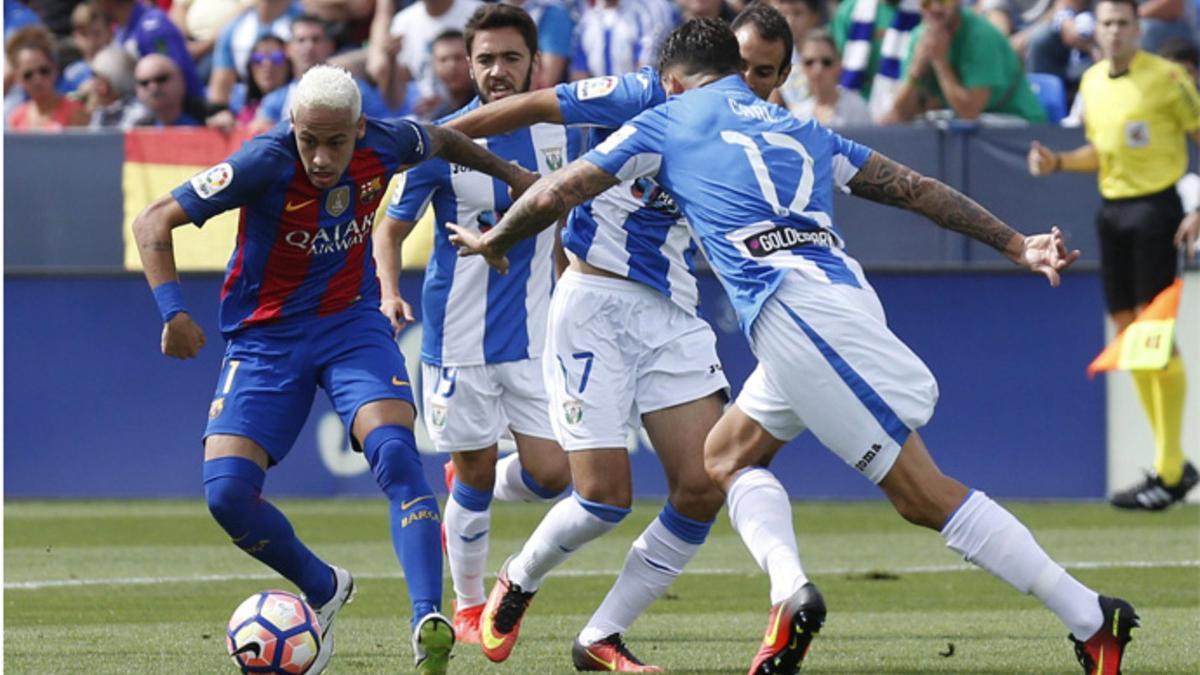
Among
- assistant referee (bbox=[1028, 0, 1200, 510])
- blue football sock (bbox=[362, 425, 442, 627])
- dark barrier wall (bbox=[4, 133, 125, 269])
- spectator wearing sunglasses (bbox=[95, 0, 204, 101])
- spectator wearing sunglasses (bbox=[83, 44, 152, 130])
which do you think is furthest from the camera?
spectator wearing sunglasses (bbox=[95, 0, 204, 101])

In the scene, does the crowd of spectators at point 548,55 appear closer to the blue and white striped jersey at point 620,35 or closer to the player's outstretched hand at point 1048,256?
the blue and white striped jersey at point 620,35

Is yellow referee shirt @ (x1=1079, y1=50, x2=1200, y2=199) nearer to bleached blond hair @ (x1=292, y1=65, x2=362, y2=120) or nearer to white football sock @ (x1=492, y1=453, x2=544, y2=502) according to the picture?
→ white football sock @ (x1=492, y1=453, x2=544, y2=502)

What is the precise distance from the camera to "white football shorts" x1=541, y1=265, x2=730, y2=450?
7.41m

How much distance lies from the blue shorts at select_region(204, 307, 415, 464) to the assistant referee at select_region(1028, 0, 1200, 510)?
6.96m

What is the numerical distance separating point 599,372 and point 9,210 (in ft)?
28.0

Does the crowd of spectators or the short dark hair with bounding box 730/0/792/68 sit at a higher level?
the short dark hair with bounding box 730/0/792/68

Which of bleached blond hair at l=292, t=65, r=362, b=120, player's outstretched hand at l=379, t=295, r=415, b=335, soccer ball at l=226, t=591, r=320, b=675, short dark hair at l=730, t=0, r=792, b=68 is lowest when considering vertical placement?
soccer ball at l=226, t=591, r=320, b=675

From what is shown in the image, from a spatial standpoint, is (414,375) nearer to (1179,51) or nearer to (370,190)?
(1179,51)

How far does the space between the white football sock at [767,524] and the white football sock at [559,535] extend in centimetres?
81

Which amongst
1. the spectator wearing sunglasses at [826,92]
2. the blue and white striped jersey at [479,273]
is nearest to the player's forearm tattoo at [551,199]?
the blue and white striped jersey at [479,273]

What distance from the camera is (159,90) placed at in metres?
15.9

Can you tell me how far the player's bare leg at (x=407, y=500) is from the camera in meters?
6.52

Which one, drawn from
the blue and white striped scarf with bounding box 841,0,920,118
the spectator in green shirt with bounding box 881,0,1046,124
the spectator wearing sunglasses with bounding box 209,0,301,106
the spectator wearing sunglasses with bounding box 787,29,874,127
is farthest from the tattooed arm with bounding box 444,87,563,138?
the spectator wearing sunglasses with bounding box 209,0,301,106

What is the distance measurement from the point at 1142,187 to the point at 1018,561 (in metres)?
7.65
